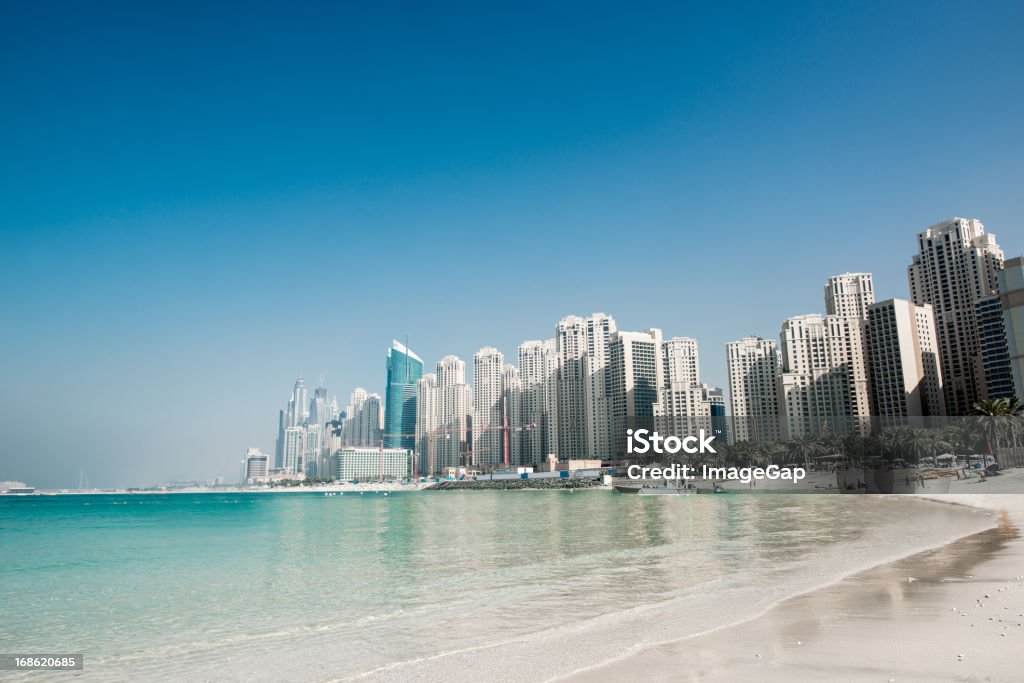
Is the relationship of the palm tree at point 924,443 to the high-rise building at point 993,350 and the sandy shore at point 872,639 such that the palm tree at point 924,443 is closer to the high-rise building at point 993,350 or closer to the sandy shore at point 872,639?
the sandy shore at point 872,639

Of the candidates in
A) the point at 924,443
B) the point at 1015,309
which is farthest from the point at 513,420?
the point at 924,443

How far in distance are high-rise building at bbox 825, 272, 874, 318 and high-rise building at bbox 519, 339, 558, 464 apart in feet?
222

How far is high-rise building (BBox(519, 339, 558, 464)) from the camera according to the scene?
165m

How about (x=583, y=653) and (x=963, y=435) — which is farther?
(x=963, y=435)

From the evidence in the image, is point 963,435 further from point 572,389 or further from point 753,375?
point 572,389

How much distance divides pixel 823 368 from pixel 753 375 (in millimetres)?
18953

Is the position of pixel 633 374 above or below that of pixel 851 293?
below

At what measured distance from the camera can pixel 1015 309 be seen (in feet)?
182

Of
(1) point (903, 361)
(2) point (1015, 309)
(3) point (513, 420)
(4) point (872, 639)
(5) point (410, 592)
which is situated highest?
Answer: (1) point (903, 361)

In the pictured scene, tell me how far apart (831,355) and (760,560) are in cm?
10133

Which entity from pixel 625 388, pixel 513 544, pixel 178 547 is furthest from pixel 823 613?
pixel 625 388

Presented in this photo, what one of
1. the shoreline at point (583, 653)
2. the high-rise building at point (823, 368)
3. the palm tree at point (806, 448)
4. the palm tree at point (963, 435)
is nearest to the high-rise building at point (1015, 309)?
the palm tree at point (963, 435)

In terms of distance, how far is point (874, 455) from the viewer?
132ft

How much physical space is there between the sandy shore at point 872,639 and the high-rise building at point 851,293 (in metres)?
118
